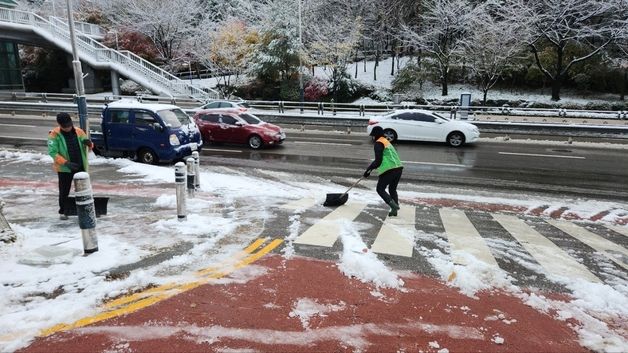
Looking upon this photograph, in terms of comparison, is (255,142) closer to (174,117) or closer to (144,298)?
(174,117)

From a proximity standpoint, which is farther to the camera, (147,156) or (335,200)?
(147,156)

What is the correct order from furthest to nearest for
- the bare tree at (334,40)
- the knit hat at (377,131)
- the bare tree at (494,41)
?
the bare tree at (334,40) < the bare tree at (494,41) < the knit hat at (377,131)

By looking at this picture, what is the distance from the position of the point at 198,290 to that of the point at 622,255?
6.35 meters

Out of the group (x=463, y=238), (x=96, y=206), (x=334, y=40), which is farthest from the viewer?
(x=334, y=40)

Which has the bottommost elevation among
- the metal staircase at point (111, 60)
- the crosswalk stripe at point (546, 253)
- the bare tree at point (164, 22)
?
the crosswalk stripe at point (546, 253)

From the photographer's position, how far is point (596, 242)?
22.7ft

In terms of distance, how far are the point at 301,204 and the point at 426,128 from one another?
11382 mm

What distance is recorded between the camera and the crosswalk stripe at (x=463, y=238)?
5.69 meters

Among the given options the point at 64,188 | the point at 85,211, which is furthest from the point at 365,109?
the point at 85,211

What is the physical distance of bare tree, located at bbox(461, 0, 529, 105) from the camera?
31422 mm

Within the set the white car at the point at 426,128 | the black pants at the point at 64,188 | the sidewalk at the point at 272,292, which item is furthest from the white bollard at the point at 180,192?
the white car at the point at 426,128

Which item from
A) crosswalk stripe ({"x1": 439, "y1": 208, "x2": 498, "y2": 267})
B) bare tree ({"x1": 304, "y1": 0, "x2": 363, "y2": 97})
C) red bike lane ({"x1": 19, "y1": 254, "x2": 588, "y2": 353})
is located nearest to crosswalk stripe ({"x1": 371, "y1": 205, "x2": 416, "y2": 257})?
crosswalk stripe ({"x1": 439, "y1": 208, "x2": 498, "y2": 267})

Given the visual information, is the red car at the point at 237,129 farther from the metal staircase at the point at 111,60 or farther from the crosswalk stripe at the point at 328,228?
the metal staircase at the point at 111,60

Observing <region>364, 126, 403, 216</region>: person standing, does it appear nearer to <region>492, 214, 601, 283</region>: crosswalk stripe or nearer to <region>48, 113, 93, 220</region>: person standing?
<region>492, 214, 601, 283</region>: crosswalk stripe
